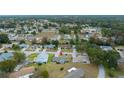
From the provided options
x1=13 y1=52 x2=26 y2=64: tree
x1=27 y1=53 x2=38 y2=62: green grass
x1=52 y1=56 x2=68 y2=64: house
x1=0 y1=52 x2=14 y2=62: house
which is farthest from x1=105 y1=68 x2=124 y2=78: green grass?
x1=0 y1=52 x2=14 y2=62: house

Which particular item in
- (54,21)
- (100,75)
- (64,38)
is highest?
(54,21)

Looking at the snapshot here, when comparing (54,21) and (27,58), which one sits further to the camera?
(54,21)

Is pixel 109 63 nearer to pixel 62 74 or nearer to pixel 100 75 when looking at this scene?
pixel 100 75

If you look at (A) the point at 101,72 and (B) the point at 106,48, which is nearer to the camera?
(A) the point at 101,72

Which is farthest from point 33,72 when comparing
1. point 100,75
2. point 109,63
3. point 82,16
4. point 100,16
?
point 100,16

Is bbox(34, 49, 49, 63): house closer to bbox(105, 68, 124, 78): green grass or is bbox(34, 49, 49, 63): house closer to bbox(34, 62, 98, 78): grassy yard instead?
bbox(34, 62, 98, 78): grassy yard

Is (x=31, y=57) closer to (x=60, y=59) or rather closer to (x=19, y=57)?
(x=19, y=57)

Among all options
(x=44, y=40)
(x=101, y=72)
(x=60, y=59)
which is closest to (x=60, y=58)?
(x=60, y=59)

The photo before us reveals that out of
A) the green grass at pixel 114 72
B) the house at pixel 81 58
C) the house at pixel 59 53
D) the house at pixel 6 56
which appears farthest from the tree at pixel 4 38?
the green grass at pixel 114 72
